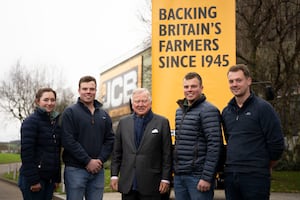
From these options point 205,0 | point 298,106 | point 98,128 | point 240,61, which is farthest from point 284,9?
point 98,128

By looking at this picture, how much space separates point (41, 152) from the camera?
4730 mm

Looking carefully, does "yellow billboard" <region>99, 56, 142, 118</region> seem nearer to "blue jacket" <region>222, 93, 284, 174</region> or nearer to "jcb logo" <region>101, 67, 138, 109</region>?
"jcb logo" <region>101, 67, 138, 109</region>

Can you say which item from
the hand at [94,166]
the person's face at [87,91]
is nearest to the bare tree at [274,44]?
the person's face at [87,91]

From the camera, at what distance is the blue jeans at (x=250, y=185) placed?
4.10m

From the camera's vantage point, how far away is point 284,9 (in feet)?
53.4

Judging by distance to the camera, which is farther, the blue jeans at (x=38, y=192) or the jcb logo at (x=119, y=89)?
the jcb logo at (x=119, y=89)

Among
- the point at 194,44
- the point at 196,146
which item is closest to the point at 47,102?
the point at 196,146

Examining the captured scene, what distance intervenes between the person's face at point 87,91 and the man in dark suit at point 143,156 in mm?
603

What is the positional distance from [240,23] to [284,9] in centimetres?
180

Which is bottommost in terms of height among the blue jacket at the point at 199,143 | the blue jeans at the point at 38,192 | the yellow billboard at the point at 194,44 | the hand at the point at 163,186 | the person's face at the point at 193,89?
the blue jeans at the point at 38,192

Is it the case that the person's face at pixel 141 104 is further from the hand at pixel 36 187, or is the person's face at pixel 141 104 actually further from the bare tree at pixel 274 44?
the bare tree at pixel 274 44

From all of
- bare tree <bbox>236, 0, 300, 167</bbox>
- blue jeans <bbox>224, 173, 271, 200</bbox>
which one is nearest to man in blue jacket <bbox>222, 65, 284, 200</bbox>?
blue jeans <bbox>224, 173, 271, 200</bbox>

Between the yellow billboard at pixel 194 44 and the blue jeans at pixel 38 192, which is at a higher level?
the yellow billboard at pixel 194 44

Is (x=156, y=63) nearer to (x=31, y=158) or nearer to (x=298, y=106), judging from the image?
(x=31, y=158)
